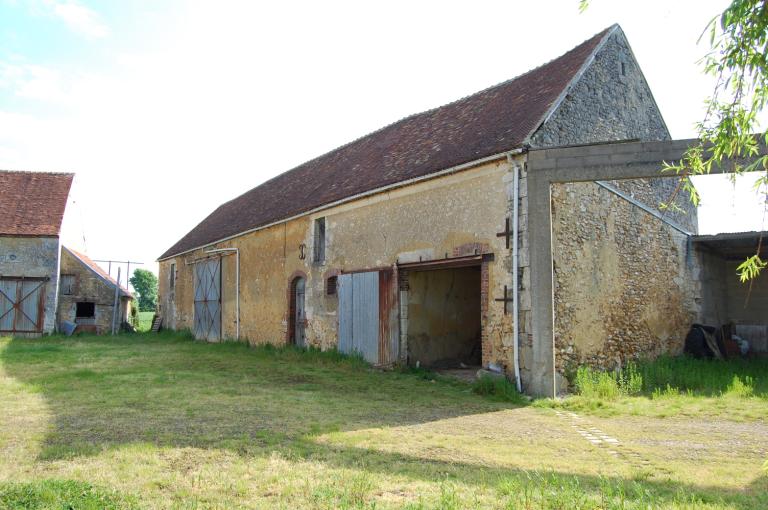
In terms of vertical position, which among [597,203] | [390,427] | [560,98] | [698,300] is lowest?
[390,427]

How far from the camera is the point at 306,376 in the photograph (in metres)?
11.4

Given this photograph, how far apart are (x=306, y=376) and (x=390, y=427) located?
4.82m

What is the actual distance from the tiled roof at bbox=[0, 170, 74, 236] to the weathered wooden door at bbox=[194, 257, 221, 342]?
221 inches

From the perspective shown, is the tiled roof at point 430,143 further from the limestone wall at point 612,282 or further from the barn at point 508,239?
the limestone wall at point 612,282

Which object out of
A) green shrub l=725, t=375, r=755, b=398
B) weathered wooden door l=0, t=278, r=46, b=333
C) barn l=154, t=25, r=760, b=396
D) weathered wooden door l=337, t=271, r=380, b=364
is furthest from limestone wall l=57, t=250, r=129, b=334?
green shrub l=725, t=375, r=755, b=398

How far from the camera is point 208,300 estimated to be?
70.0 ft

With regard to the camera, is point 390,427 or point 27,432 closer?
point 27,432

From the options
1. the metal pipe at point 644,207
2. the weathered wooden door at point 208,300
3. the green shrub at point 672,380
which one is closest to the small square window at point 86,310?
the weathered wooden door at point 208,300

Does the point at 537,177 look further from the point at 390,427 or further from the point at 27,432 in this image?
the point at 27,432

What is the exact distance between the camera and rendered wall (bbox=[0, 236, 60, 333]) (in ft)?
68.9

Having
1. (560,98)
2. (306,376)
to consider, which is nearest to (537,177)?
(560,98)

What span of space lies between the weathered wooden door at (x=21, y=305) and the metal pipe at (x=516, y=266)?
1916cm

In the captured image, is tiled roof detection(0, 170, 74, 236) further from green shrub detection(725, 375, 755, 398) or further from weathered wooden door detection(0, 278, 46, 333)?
green shrub detection(725, 375, 755, 398)

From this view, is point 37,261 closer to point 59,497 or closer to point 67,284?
point 67,284
